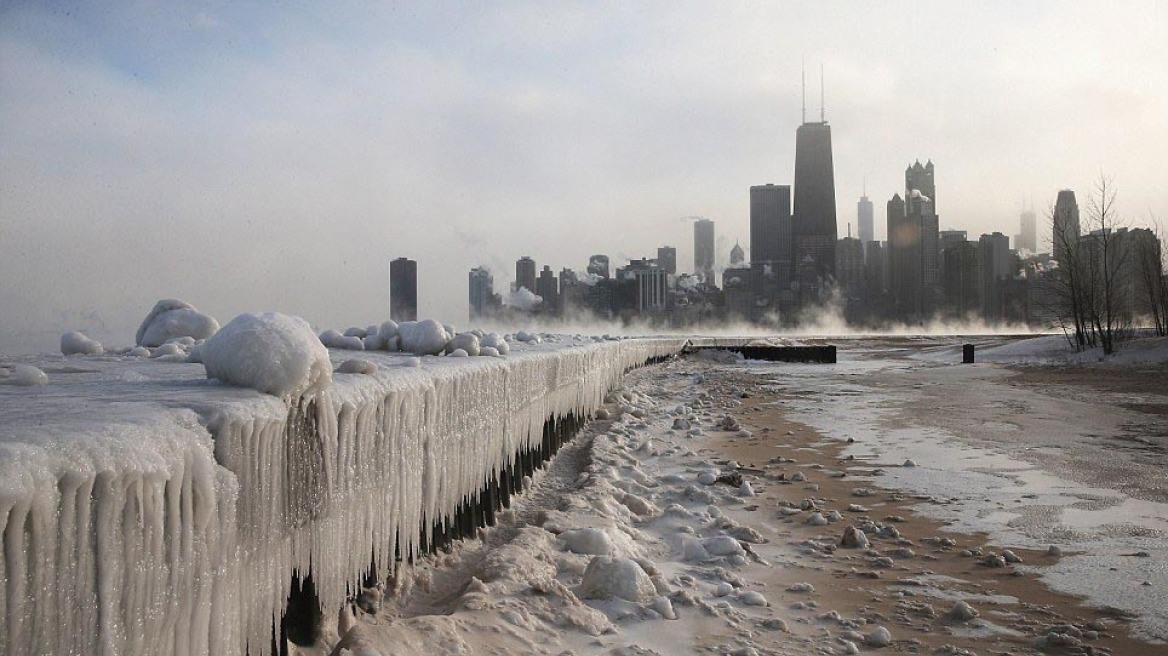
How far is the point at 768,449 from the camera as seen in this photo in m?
8.29

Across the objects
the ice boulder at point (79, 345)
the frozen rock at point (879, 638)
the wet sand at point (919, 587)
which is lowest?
the wet sand at point (919, 587)

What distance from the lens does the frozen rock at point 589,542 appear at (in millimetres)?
4031

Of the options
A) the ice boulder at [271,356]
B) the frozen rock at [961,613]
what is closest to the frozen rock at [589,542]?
the frozen rock at [961,613]

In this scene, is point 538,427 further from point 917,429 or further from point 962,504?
point 917,429

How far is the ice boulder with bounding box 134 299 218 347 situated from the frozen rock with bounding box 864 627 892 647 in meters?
6.22

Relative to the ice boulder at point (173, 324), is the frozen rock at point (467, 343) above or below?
below

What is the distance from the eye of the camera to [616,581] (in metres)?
3.47

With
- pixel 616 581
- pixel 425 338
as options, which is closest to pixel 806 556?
pixel 616 581

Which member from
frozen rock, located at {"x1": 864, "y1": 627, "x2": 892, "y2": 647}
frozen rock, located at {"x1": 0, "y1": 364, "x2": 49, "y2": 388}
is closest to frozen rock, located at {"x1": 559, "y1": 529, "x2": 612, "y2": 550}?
frozen rock, located at {"x1": 864, "y1": 627, "x2": 892, "y2": 647}

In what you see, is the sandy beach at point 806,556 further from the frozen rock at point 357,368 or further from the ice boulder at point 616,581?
the frozen rock at point 357,368

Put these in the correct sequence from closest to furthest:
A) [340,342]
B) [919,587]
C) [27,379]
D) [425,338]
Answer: [27,379]
[919,587]
[425,338]
[340,342]

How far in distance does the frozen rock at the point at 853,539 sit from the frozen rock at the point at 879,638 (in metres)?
1.36

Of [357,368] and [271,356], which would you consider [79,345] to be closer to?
[357,368]

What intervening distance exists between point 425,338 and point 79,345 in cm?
262
